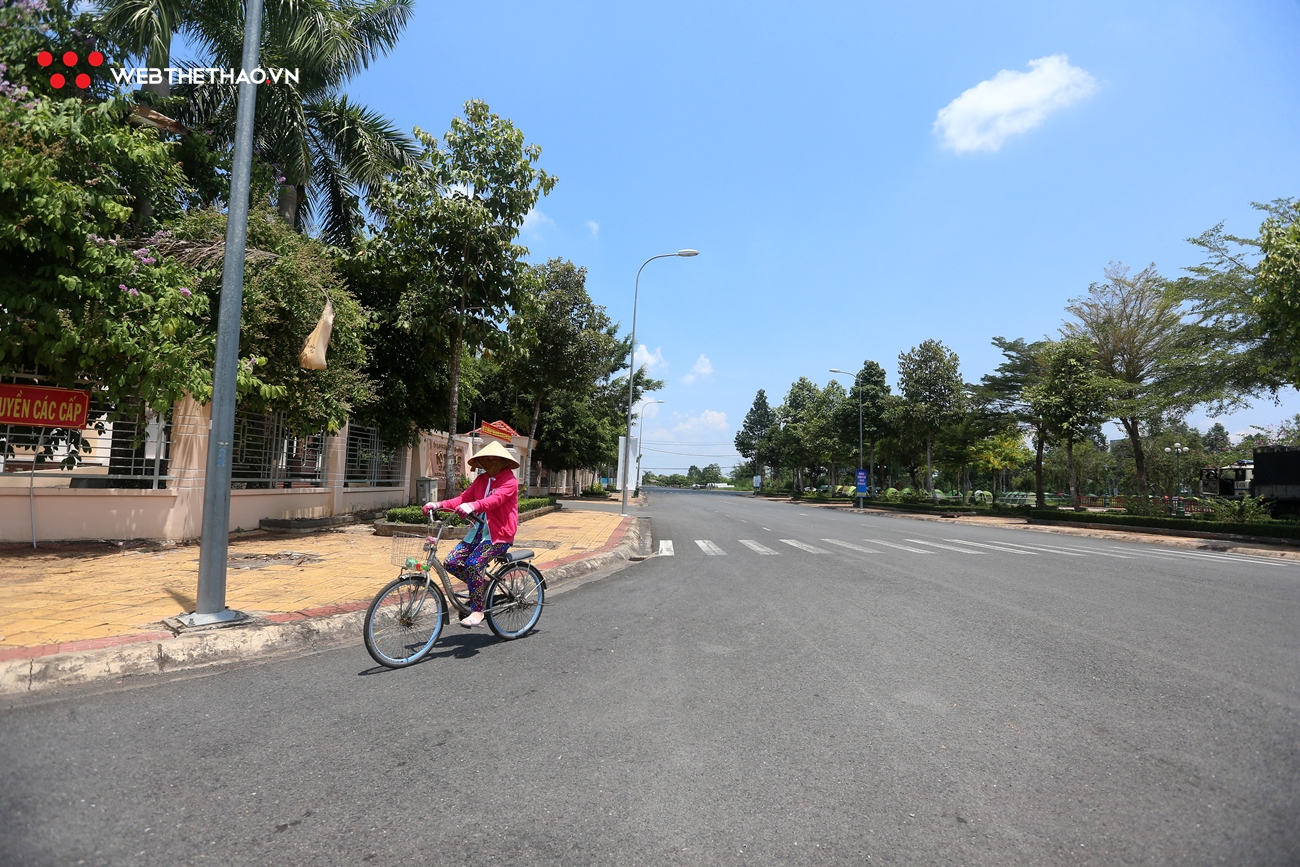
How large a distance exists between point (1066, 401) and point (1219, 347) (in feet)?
18.8

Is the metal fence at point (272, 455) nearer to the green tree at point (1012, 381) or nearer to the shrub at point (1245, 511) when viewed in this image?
the shrub at point (1245, 511)

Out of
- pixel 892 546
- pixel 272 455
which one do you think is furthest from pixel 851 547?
pixel 272 455

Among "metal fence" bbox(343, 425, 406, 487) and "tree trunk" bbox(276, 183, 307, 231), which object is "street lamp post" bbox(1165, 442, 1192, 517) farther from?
"tree trunk" bbox(276, 183, 307, 231)

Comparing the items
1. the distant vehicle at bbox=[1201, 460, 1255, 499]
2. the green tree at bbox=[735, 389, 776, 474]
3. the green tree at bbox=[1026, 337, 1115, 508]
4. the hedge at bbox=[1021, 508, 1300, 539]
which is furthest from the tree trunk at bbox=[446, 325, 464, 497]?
the green tree at bbox=[735, 389, 776, 474]

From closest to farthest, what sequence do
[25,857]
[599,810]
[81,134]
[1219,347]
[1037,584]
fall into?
[25,857] → [599,810] → [81,134] → [1037,584] → [1219,347]

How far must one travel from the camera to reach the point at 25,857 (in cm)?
242

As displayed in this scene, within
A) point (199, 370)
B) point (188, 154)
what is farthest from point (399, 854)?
point (188, 154)

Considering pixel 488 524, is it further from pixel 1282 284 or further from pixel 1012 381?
pixel 1012 381

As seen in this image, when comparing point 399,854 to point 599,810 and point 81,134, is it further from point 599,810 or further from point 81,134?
point 81,134

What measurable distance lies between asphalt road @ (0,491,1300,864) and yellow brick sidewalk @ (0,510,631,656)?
146cm

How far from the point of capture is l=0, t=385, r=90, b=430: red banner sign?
28.9ft

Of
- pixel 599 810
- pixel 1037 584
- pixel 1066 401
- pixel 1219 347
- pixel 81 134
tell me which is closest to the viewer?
pixel 599 810

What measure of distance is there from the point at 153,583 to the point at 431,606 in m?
4.02

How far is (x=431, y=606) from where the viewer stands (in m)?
5.34
